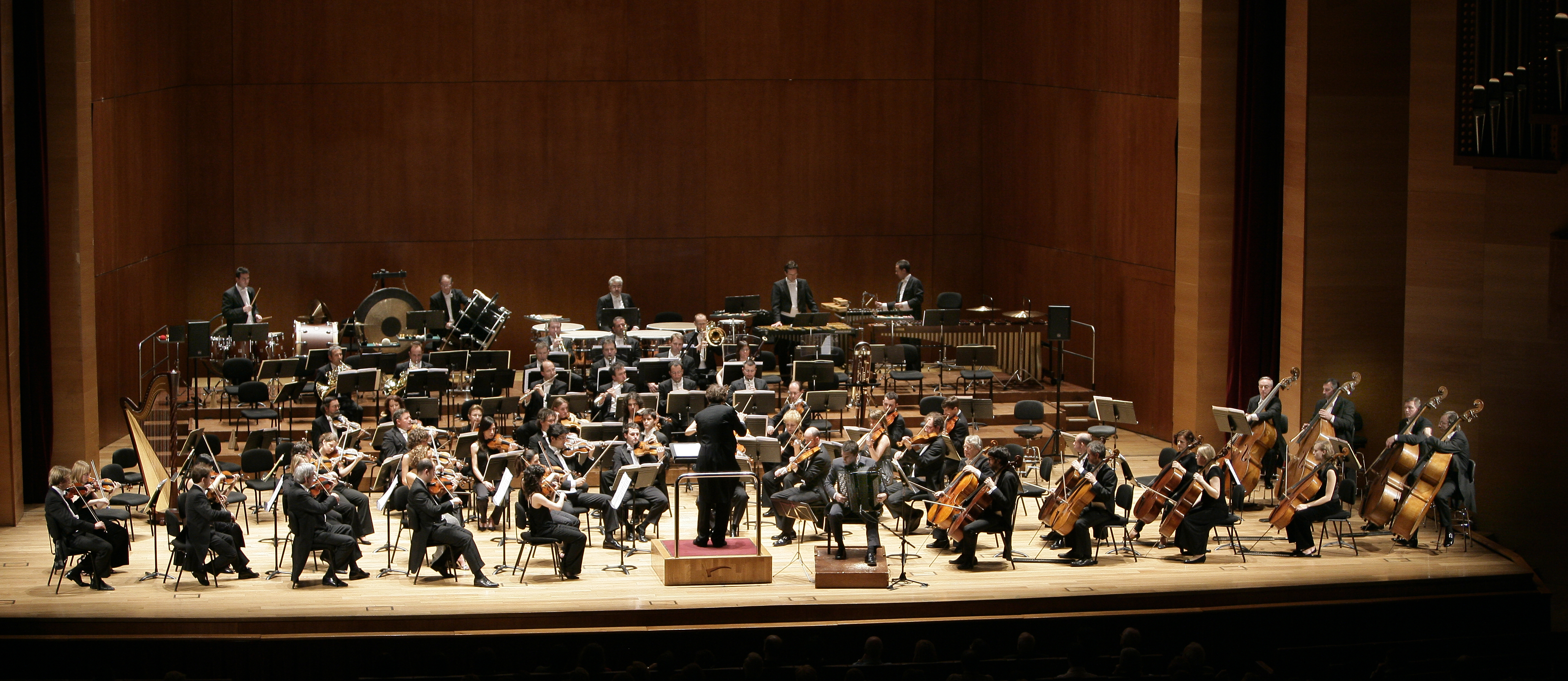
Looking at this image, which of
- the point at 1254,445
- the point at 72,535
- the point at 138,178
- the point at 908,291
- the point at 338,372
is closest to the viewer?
the point at 72,535

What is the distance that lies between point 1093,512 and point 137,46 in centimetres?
987

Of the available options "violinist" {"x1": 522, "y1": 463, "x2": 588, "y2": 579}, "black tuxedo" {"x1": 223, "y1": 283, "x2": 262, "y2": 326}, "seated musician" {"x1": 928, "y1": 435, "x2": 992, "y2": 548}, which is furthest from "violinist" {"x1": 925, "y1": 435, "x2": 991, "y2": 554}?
"black tuxedo" {"x1": 223, "y1": 283, "x2": 262, "y2": 326}

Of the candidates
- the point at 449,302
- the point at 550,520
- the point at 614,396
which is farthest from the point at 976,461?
the point at 449,302

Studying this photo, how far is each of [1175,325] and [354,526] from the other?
7407mm

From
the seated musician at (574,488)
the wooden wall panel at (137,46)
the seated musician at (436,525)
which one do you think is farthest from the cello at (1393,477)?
the wooden wall panel at (137,46)

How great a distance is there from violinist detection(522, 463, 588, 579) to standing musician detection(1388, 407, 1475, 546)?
5708mm

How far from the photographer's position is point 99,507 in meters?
11.0

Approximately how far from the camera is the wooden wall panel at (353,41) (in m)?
17.3

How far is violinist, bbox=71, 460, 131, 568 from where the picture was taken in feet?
35.0

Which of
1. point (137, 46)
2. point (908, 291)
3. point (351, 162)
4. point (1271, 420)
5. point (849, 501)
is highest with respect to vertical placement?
point (137, 46)

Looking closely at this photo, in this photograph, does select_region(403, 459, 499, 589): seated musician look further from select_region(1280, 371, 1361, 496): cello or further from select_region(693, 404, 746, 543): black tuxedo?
select_region(1280, 371, 1361, 496): cello

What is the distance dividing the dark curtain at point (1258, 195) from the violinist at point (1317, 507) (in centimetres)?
262

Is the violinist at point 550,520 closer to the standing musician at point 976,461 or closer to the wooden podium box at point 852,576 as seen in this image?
the wooden podium box at point 852,576

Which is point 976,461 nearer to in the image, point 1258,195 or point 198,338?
point 1258,195
